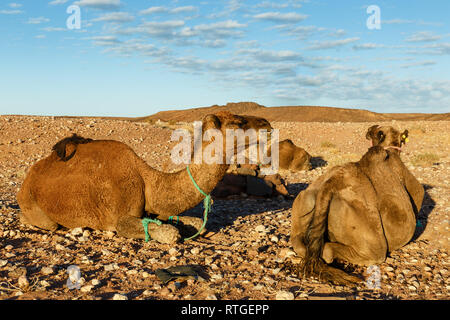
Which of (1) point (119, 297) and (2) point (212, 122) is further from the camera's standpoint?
(2) point (212, 122)

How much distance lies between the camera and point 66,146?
6609 mm

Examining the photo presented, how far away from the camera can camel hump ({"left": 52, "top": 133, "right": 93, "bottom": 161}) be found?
645 centimetres

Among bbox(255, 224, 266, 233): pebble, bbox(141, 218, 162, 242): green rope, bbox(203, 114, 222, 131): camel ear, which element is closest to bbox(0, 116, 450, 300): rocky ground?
bbox(255, 224, 266, 233): pebble

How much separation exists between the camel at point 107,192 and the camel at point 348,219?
4.65 ft

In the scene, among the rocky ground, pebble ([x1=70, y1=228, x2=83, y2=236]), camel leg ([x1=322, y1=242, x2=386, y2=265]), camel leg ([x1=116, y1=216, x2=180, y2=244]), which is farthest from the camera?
pebble ([x1=70, y1=228, x2=83, y2=236])

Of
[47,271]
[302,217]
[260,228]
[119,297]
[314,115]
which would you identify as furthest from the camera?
[314,115]

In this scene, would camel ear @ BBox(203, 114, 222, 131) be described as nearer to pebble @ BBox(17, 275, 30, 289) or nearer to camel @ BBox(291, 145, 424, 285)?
camel @ BBox(291, 145, 424, 285)

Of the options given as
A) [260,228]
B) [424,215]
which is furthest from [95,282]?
[424,215]

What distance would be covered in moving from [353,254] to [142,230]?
282cm

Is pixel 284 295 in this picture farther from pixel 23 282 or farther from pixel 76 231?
pixel 76 231

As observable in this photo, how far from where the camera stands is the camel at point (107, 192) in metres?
5.91

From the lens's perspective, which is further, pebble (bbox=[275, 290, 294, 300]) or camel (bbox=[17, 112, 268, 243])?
camel (bbox=[17, 112, 268, 243])

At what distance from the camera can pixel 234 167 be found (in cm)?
1085
